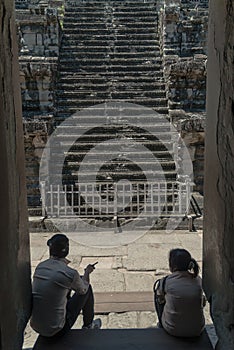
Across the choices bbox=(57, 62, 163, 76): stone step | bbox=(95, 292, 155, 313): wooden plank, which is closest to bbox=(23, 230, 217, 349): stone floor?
bbox=(95, 292, 155, 313): wooden plank

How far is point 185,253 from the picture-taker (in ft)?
9.39

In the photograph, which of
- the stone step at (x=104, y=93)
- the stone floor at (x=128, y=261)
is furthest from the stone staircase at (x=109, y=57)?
the stone floor at (x=128, y=261)

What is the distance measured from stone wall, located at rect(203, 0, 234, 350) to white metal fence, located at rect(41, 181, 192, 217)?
4.51 metres

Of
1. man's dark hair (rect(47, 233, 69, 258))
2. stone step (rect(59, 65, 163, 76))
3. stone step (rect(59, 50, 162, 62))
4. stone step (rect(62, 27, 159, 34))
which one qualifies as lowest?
man's dark hair (rect(47, 233, 69, 258))

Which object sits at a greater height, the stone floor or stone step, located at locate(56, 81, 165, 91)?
stone step, located at locate(56, 81, 165, 91)

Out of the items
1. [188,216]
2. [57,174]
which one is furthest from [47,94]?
[188,216]

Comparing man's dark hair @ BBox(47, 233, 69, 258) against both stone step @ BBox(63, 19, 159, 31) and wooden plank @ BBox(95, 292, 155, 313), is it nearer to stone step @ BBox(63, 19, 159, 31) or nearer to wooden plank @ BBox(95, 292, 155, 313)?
wooden plank @ BBox(95, 292, 155, 313)

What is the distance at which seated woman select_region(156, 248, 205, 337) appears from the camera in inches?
110

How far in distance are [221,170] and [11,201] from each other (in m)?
1.19

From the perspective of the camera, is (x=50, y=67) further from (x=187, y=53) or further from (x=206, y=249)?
(x=206, y=249)

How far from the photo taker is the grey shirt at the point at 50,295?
9.19 ft

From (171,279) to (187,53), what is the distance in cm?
899

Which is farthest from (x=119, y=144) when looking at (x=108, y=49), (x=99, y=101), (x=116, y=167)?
(x=108, y=49)

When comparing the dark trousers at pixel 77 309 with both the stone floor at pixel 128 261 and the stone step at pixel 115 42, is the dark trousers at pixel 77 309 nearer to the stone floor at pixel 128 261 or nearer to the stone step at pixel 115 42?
the stone floor at pixel 128 261
